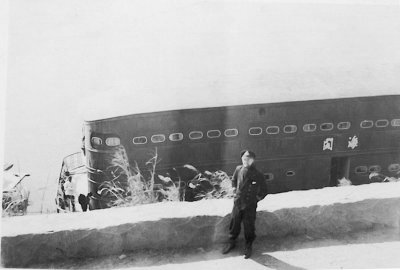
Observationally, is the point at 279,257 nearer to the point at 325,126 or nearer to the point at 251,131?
the point at 251,131

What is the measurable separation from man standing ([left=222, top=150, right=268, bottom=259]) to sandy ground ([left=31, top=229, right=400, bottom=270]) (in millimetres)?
129

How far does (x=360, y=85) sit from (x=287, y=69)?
2.87 ft

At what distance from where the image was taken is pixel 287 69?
15.0 ft

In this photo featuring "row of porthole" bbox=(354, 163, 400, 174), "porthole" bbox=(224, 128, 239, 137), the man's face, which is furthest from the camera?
"row of porthole" bbox=(354, 163, 400, 174)

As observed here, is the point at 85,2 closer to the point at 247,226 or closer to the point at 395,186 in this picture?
the point at 247,226

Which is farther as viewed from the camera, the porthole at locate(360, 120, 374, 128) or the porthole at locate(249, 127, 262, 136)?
the porthole at locate(360, 120, 374, 128)

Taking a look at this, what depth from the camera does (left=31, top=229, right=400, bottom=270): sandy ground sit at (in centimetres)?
374

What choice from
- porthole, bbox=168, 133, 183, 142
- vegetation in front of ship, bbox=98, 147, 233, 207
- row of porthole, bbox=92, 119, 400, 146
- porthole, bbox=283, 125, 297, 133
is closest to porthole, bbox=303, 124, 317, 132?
row of porthole, bbox=92, 119, 400, 146

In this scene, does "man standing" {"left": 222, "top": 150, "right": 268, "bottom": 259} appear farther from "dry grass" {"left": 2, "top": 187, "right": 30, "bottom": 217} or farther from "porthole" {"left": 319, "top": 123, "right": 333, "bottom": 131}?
"dry grass" {"left": 2, "top": 187, "right": 30, "bottom": 217}

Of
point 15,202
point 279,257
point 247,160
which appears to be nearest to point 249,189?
point 247,160

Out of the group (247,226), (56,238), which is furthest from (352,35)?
(56,238)

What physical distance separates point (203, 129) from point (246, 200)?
36.6 inches

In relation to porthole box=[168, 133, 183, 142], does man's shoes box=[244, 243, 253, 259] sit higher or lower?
lower

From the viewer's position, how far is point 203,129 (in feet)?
14.2
